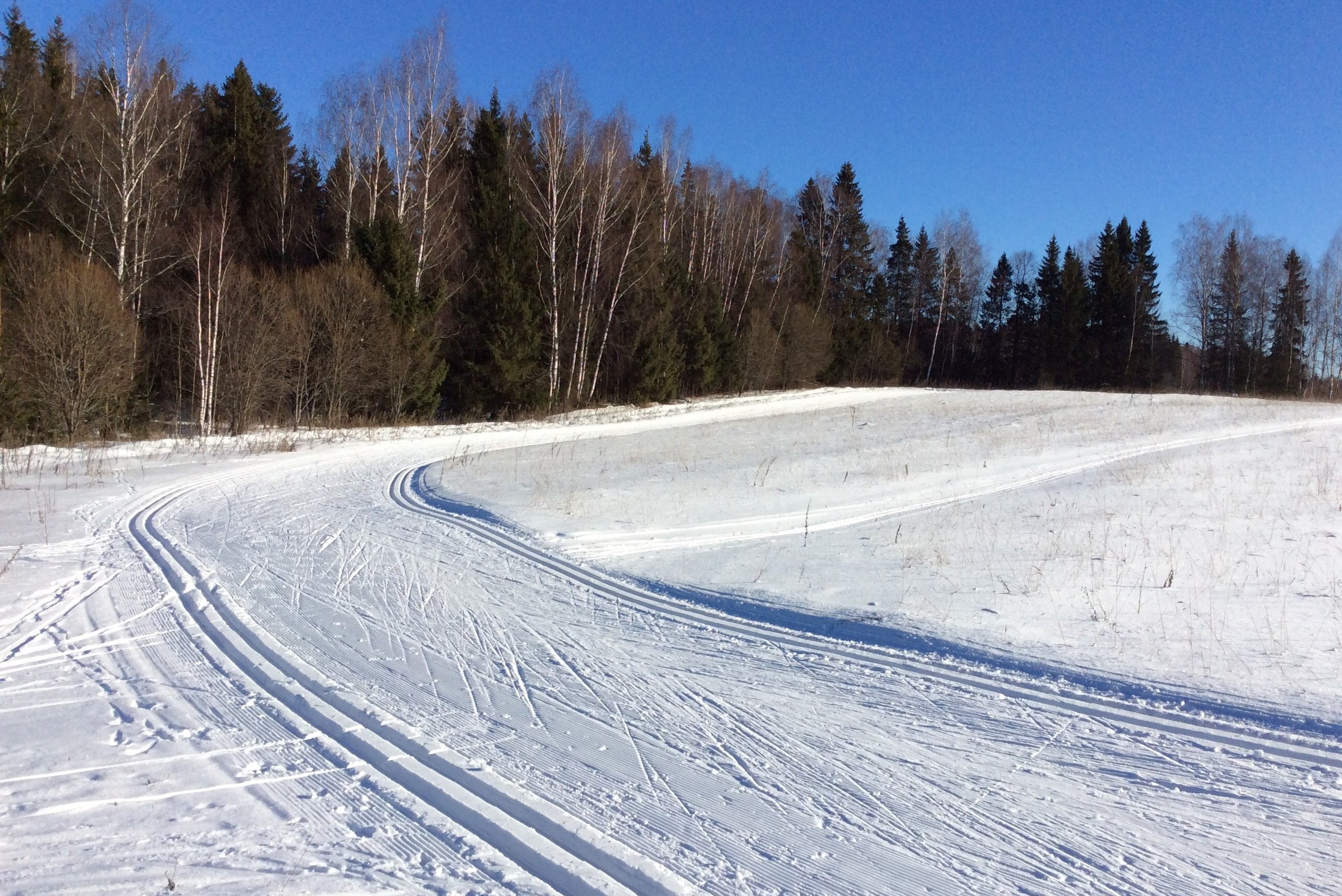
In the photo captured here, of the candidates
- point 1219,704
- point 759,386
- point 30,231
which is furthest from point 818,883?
point 759,386

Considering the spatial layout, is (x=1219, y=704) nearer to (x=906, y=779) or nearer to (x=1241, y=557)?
(x=906, y=779)

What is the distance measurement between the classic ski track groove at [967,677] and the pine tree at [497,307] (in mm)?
19653

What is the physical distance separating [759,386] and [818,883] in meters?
36.3

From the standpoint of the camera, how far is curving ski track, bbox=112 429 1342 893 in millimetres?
2898

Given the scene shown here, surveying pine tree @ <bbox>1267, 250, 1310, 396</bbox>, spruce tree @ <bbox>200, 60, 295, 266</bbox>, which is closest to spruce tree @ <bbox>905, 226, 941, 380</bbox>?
pine tree @ <bbox>1267, 250, 1310, 396</bbox>

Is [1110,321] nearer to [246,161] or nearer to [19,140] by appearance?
[246,161]

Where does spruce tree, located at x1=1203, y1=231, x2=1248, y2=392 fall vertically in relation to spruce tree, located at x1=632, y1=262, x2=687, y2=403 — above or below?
above

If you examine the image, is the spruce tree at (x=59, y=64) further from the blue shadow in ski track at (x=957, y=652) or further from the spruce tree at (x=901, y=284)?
the spruce tree at (x=901, y=284)

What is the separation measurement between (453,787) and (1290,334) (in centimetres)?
5734

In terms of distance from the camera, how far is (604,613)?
6.35 m

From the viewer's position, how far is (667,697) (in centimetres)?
456

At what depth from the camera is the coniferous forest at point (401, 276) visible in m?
20.8

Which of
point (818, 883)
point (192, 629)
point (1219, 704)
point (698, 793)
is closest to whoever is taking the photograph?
point (818, 883)

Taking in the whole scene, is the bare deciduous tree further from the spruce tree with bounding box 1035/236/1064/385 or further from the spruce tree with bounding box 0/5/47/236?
the spruce tree with bounding box 1035/236/1064/385
